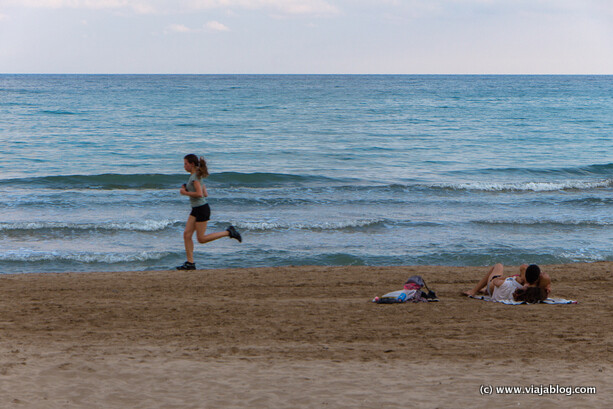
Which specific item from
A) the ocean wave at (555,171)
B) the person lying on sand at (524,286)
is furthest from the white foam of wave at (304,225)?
the ocean wave at (555,171)

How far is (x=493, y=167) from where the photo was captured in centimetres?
2125

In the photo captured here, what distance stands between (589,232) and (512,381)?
8.47 metres

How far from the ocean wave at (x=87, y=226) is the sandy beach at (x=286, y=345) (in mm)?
3404

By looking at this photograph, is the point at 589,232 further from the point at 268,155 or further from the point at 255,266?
the point at 268,155

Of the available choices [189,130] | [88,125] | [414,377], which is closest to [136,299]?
[414,377]

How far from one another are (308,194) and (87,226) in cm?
608

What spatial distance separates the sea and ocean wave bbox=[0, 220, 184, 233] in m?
0.05

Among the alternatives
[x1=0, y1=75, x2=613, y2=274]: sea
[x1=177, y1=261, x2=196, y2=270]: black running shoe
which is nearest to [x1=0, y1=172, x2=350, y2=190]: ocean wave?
[x1=0, y1=75, x2=613, y2=274]: sea

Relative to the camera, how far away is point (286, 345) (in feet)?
18.2

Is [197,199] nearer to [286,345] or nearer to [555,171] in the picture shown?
[286,345]

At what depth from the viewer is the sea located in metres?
10.5

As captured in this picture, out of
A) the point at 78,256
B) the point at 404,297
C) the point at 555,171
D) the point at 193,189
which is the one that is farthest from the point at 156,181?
the point at 555,171

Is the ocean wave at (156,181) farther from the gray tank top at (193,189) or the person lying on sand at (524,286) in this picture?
the person lying on sand at (524,286)

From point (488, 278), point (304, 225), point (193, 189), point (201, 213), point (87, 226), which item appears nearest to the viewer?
point (488, 278)
